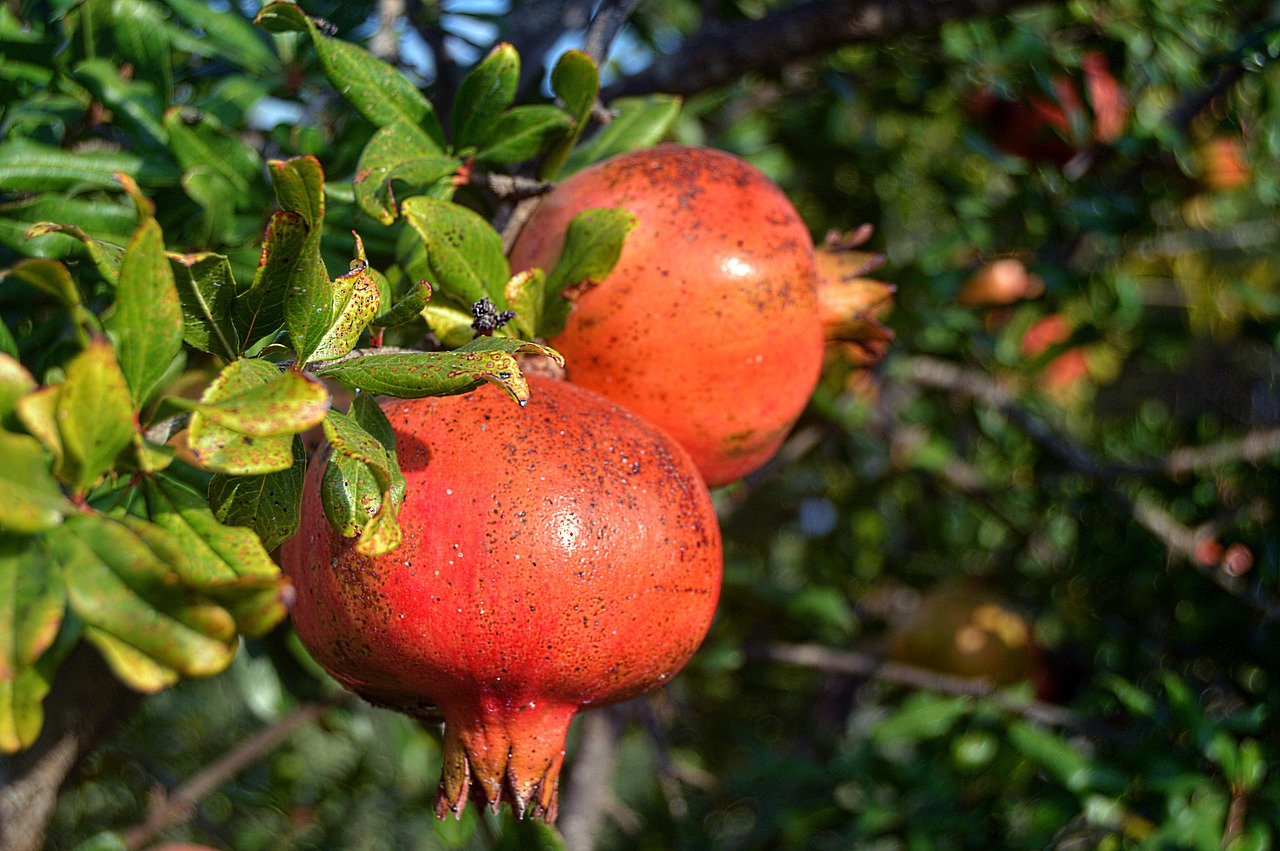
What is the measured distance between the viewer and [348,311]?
52 centimetres

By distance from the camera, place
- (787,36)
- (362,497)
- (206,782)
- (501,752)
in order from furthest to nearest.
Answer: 1. (206,782)
2. (787,36)
3. (501,752)
4. (362,497)

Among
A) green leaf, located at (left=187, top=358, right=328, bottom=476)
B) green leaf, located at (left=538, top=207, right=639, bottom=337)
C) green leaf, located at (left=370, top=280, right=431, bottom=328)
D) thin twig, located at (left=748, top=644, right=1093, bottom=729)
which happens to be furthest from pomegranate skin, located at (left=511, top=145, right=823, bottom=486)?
thin twig, located at (left=748, top=644, right=1093, bottom=729)

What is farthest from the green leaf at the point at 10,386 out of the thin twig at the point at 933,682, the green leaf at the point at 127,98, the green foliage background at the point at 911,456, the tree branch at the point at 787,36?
the thin twig at the point at 933,682

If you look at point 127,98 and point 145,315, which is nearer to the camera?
point 145,315

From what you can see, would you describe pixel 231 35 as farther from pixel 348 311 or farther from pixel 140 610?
pixel 140 610

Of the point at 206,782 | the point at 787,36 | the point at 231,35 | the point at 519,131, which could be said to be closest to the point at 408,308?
the point at 519,131

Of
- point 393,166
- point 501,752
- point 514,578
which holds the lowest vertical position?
point 501,752

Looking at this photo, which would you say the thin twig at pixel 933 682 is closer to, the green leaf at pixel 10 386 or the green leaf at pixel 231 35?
the green leaf at pixel 231 35

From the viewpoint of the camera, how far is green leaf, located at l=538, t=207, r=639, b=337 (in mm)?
643

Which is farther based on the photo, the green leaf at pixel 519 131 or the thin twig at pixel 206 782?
the thin twig at pixel 206 782

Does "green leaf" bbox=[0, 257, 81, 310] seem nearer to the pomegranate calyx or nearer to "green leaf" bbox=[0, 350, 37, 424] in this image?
"green leaf" bbox=[0, 350, 37, 424]

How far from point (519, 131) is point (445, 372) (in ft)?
1.01

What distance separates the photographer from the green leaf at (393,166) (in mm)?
615

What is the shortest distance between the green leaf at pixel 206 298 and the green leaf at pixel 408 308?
0.08 metres
